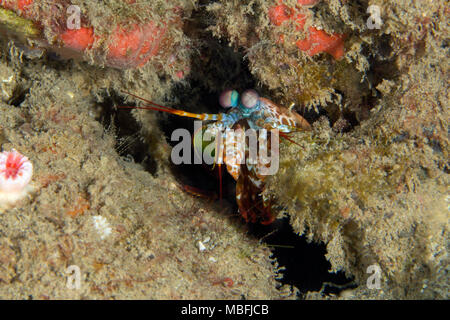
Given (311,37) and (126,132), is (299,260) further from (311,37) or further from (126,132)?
(126,132)

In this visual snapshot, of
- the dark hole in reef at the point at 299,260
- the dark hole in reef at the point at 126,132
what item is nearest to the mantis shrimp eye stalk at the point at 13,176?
the dark hole in reef at the point at 126,132

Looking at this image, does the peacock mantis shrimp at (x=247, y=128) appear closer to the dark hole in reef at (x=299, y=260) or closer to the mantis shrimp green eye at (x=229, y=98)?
the mantis shrimp green eye at (x=229, y=98)

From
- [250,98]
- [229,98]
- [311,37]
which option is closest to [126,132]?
[229,98]

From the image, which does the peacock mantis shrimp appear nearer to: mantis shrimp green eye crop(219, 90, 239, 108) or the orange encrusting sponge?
mantis shrimp green eye crop(219, 90, 239, 108)
